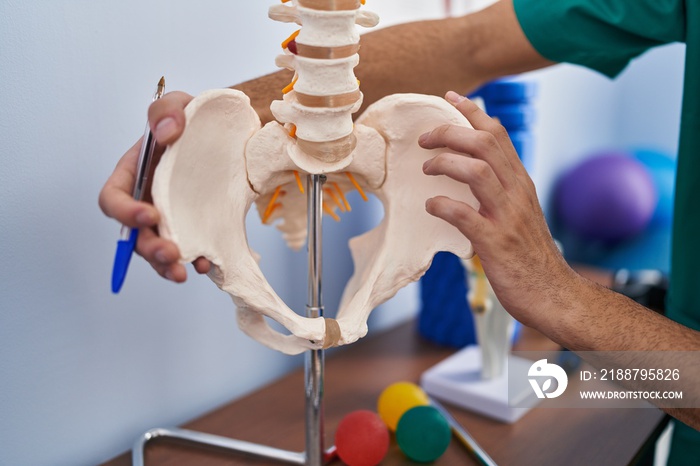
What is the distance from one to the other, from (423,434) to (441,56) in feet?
1.69

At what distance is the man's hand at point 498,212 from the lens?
59cm

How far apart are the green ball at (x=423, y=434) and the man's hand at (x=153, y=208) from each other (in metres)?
0.41

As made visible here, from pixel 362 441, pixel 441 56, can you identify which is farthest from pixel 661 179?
pixel 362 441

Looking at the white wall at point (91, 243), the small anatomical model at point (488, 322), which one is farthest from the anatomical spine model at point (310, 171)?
the small anatomical model at point (488, 322)

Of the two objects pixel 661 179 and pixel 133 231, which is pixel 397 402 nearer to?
pixel 133 231

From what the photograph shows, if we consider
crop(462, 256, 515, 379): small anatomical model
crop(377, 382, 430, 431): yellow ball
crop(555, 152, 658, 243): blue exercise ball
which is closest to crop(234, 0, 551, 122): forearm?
crop(462, 256, 515, 379): small anatomical model

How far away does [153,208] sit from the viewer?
49cm

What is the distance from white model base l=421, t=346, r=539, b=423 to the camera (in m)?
0.92

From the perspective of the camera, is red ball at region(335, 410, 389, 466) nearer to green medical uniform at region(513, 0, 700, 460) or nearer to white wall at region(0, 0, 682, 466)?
white wall at region(0, 0, 682, 466)

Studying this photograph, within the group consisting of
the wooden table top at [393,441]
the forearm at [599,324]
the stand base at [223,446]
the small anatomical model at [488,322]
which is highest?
the forearm at [599,324]

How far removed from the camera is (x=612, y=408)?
0.95m

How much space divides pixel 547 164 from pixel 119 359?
4.87ft

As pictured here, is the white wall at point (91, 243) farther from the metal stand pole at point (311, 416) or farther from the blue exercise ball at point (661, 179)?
the blue exercise ball at point (661, 179)

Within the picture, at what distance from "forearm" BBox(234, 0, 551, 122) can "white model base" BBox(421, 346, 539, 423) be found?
0.45 m
